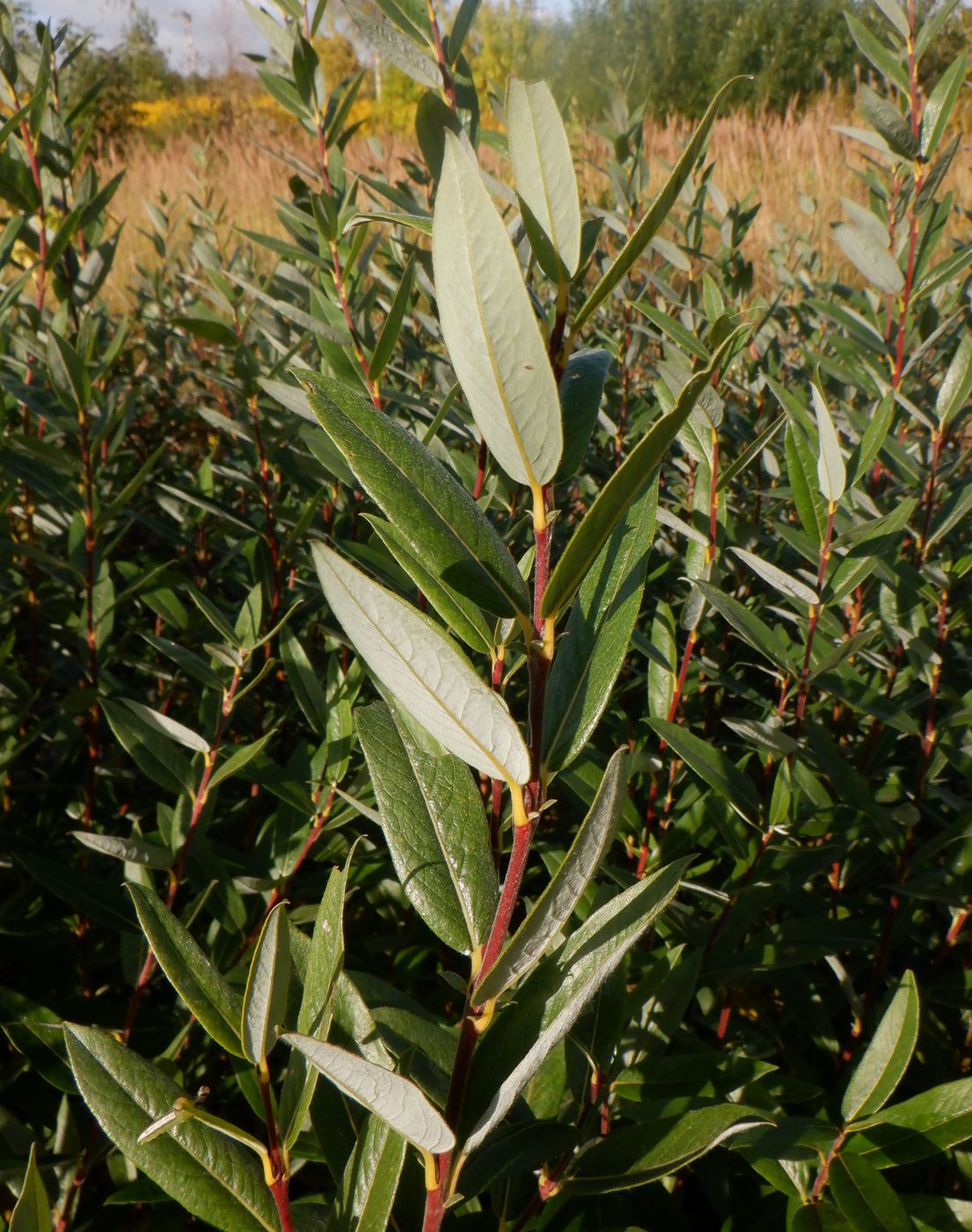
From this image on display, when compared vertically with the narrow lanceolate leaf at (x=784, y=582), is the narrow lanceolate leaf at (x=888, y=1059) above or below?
below

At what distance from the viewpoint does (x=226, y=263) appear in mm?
2963

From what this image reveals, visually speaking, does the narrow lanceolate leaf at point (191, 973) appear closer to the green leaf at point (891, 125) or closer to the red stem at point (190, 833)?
the red stem at point (190, 833)

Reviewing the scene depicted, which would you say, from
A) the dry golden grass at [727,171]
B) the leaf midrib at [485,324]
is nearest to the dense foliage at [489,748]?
the leaf midrib at [485,324]

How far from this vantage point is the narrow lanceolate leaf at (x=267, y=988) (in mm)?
545

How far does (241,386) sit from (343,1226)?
1333 mm

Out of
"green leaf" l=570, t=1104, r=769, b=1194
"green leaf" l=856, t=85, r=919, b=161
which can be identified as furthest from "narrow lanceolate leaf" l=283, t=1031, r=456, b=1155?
"green leaf" l=856, t=85, r=919, b=161

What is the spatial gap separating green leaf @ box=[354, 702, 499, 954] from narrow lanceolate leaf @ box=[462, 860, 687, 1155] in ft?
0.19

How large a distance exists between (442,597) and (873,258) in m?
1.33

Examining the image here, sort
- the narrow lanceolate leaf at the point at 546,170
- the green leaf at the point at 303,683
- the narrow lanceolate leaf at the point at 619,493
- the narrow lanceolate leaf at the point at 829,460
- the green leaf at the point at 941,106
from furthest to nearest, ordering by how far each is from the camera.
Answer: the green leaf at the point at 941,106, the green leaf at the point at 303,683, the narrow lanceolate leaf at the point at 829,460, the narrow lanceolate leaf at the point at 546,170, the narrow lanceolate leaf at the point at 619,493

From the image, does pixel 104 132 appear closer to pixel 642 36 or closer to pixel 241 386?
pixel 642 36

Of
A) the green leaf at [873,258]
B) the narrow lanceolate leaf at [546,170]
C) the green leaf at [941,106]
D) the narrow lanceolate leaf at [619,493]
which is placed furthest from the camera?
the green leaf at [873,258]

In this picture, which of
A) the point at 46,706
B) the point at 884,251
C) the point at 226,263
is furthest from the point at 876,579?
the point at 226,263

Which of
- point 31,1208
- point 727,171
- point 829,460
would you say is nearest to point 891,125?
point 829,460

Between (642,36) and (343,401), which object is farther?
(642,36)
